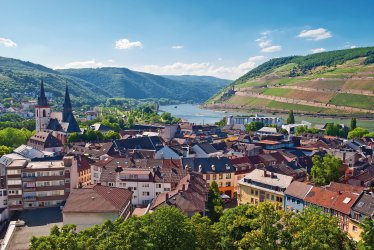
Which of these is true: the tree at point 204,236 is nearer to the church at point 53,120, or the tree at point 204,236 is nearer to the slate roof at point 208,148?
the slate roof at point 208,148

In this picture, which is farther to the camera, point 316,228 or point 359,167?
point 359,167

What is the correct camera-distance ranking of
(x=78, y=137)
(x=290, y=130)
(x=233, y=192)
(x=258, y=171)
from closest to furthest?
(x=258, y=171)
(x=233, y=192)
(x=78, y=137)
(x=290, y=130)

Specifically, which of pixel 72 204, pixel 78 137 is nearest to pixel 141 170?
pixel 72 204

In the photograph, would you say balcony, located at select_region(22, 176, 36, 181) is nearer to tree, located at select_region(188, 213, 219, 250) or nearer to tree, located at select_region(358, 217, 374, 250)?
tree, located at select_region(188, 213, 219, 250)

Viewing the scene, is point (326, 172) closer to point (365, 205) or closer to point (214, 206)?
point (365, 205)

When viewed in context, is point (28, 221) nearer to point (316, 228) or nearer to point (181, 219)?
point (181, 219)

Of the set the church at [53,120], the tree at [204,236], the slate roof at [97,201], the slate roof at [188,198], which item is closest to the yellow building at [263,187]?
the slate roof at [188,198]

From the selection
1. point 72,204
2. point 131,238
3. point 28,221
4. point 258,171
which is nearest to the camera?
point 131,238
